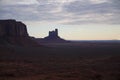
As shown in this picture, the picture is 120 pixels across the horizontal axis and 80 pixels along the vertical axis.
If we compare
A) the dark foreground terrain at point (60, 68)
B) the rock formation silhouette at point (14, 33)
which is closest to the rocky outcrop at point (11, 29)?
the rock formation silhouette at point (14, 33)

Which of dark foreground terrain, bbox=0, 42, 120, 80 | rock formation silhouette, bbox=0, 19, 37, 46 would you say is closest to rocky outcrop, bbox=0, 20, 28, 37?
rock formation silhouette, bbox=0, 19, 37, 46

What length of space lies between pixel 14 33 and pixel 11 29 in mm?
2236

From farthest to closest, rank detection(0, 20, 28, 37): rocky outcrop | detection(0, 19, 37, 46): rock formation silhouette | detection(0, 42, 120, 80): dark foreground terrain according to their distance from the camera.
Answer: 1. detection(0, 20, 28, 37): rocky outcrop
2. detection(0, 19, 37, 46): rock formation silhouette
3. detection(0, 42, 120, 80): dark foreground terrain

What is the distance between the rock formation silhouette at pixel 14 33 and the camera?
104 meters

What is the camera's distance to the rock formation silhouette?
103600 millimetres

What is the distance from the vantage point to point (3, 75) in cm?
2506

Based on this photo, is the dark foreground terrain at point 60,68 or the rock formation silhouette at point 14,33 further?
the rock formation silhouette at point 14,33

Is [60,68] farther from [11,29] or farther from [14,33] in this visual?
[11,29]

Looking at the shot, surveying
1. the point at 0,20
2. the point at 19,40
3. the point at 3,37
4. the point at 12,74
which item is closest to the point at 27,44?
the point at 19,40

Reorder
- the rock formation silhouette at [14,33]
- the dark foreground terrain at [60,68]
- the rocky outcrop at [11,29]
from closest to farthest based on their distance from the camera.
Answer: the dark foreground terrain at [60,68], the rock formation silhouette at [14,33], the rocky outcrop at [11,29]

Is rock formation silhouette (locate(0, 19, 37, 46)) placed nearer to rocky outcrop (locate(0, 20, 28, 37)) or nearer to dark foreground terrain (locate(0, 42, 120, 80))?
rocky outcrop (locate(0, 20, 28, 37))

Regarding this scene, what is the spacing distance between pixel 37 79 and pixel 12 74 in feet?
13.5

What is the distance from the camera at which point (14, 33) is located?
111875 millimetres

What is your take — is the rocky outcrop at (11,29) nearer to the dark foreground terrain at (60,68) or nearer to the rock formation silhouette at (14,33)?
the rock formation silhouette at (14,33)
